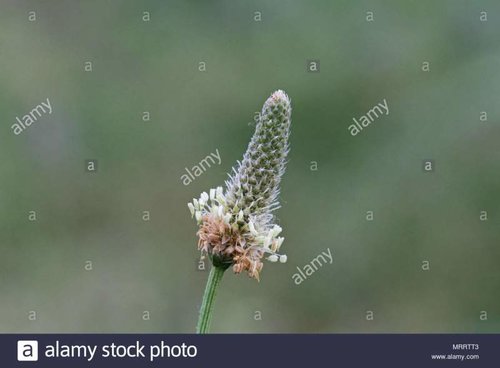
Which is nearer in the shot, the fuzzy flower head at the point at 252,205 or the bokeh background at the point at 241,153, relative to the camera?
the fuzzy flower head at the point at 252,205

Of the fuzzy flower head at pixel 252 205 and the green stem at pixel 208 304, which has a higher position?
the fuzzy flower head at pixel 252 205

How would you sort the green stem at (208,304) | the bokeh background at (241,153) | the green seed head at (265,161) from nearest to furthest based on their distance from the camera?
the green stem at (208,304)
the green seed head at (265,161)
the bokeh background at (241,153)

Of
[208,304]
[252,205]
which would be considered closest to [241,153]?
[252,205]

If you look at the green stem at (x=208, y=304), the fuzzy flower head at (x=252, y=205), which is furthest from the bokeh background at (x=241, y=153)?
the green stem at (x=208, y=304)

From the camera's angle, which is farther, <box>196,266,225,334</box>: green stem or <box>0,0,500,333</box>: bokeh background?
<box>0,0,500,333</box>: bokeh background

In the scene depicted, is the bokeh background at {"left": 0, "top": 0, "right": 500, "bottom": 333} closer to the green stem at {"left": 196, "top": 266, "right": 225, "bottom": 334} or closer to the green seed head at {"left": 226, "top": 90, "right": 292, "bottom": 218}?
the green seed head at {"left": 226, "top": 90, "right": 292, "bottom": 218}

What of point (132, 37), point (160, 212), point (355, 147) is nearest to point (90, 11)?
point (132, 37)

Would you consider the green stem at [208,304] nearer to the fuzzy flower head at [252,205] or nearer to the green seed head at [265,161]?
the fuzzy flower head at [252,205]

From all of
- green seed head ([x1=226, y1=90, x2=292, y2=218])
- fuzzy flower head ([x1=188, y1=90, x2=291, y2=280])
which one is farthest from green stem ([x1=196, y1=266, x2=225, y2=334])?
green seed head ([x1=226, y1=90, x2=292, y2=218])
